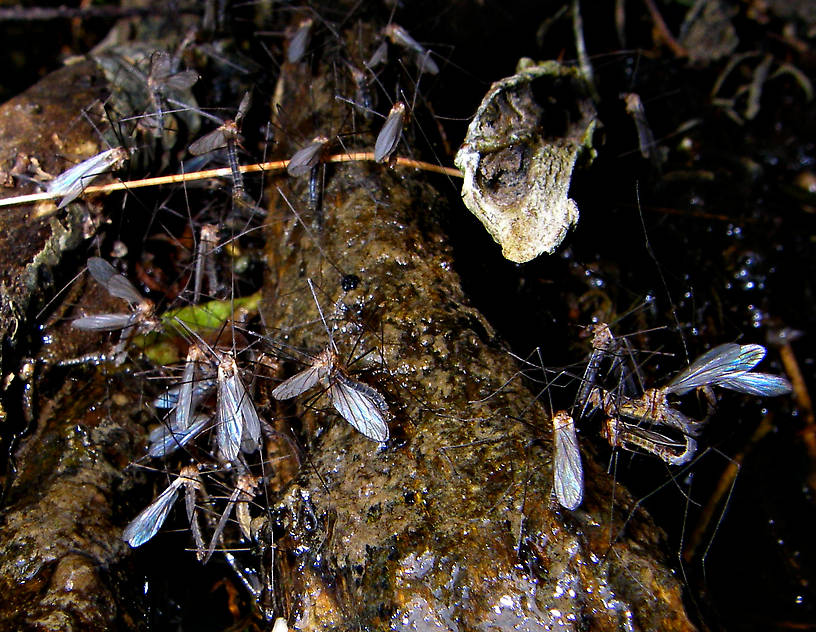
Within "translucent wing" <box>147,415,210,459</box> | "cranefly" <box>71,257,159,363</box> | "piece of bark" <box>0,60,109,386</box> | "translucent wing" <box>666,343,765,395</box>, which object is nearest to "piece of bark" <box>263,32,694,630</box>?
"translucent wing" <box>147,415,210,459</box>

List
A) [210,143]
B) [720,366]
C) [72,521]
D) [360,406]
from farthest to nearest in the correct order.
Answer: [210,143], [720,366], [72,521], [360,406]

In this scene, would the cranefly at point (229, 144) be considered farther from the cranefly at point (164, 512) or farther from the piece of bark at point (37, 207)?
the cranefly at point (164, 512)

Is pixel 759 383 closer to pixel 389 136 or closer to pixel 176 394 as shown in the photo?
pixel 389 136

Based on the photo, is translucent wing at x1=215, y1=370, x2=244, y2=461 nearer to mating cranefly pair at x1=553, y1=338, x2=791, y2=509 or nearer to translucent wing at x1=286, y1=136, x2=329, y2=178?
translucent wing at x1=286, y1=136, x2=329, y2=178

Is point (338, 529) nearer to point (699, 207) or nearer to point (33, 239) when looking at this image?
point (33, 239)

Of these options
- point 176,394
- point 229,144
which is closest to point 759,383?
point 176,394

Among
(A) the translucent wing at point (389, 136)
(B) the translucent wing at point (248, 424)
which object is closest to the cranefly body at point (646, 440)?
(B) the translucent wing at point (248, 424)
